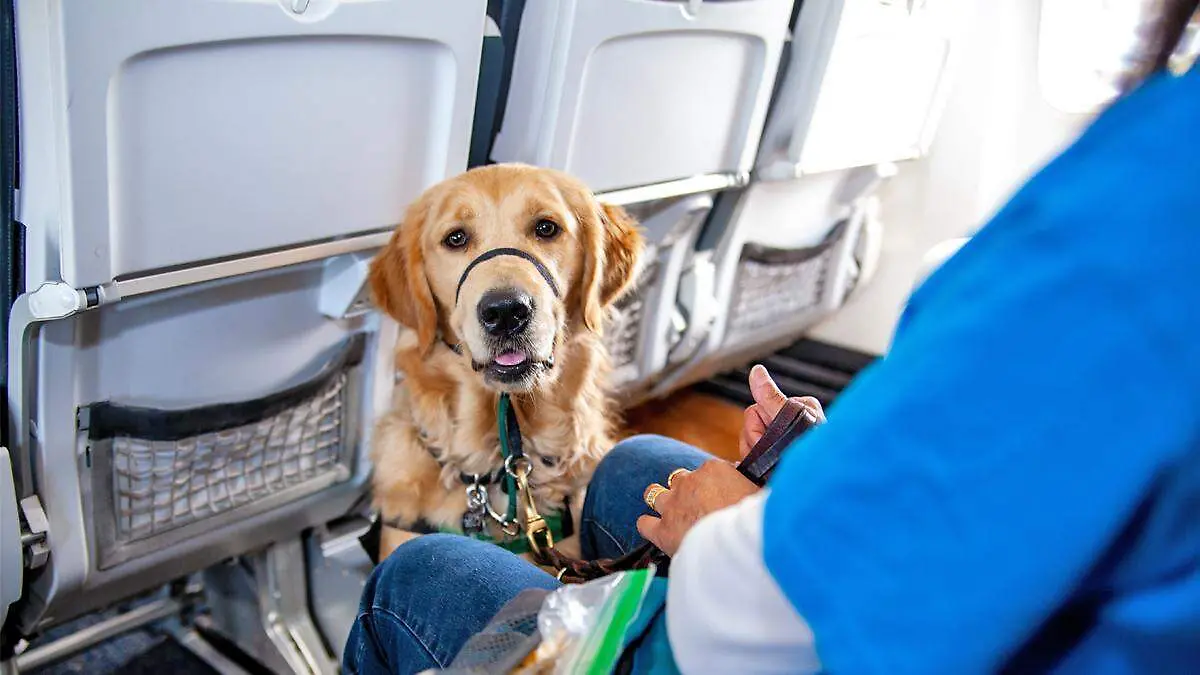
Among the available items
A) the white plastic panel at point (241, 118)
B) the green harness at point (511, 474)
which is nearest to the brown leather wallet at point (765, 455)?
the green harness at point (511, 474)

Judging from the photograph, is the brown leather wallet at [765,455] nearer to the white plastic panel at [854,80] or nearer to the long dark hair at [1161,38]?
the long dark hair at [1161,38]

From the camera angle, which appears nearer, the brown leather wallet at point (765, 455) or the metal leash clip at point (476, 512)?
the brown leather wallet at point (765, 455)

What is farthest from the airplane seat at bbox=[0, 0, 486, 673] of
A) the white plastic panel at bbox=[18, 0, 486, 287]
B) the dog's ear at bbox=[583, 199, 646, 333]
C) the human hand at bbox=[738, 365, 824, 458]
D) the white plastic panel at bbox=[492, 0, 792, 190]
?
the human hand at bbox=[738, 365, 824, 458]

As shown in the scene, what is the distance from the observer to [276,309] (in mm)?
1510

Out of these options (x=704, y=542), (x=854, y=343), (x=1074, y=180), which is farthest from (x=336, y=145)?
(x=854, y=343)

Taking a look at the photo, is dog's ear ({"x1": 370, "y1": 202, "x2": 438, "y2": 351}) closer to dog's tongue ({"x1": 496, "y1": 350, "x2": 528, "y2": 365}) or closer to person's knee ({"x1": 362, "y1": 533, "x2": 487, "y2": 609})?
dog's tongue ({"x1": 496, "y1": 350, "x2": 528, "y2": 365})

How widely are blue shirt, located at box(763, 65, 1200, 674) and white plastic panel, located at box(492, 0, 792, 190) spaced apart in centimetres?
112

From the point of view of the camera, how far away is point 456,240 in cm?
150

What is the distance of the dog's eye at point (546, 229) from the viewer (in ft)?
5.07

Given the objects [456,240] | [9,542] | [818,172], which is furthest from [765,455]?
[818,172]

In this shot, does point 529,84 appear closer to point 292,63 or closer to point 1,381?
point 292,63

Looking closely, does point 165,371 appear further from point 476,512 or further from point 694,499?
point 694,499

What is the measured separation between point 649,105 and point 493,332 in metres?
0.64

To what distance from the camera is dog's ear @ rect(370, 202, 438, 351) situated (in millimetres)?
1465
